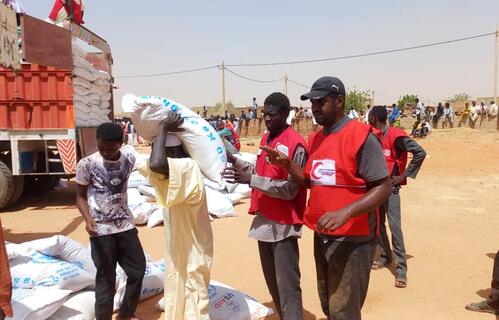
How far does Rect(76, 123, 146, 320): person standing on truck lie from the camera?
9.90ft

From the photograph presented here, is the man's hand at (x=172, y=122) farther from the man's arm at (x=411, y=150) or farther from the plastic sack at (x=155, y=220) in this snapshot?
the plastic sack at (x=155, y=220)

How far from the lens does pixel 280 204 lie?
2.72m

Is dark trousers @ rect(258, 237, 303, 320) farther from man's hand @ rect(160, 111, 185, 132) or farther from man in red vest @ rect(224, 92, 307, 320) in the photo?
man's hand @ rect(160, 111, 185, 132)

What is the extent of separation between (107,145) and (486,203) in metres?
7.53

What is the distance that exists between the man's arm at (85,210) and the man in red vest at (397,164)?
8.40ft

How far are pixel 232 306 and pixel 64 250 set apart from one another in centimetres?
144

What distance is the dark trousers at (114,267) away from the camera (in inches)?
119

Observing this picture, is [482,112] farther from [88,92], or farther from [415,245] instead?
[88,92]

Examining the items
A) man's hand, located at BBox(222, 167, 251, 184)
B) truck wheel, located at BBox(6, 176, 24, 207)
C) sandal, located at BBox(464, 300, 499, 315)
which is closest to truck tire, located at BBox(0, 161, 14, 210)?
truck wheel, located at BBox(6, 176, 24, 207)

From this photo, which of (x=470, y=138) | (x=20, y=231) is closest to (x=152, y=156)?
(x=20, y=231)

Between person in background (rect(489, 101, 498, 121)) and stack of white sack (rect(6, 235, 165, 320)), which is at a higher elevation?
person in background (rect(489, 101, 498, 121))

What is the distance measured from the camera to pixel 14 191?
25.2ft

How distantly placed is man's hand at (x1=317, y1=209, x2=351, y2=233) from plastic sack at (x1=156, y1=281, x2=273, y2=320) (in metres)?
1.44

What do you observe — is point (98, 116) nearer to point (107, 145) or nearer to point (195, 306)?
point (107, 145)
